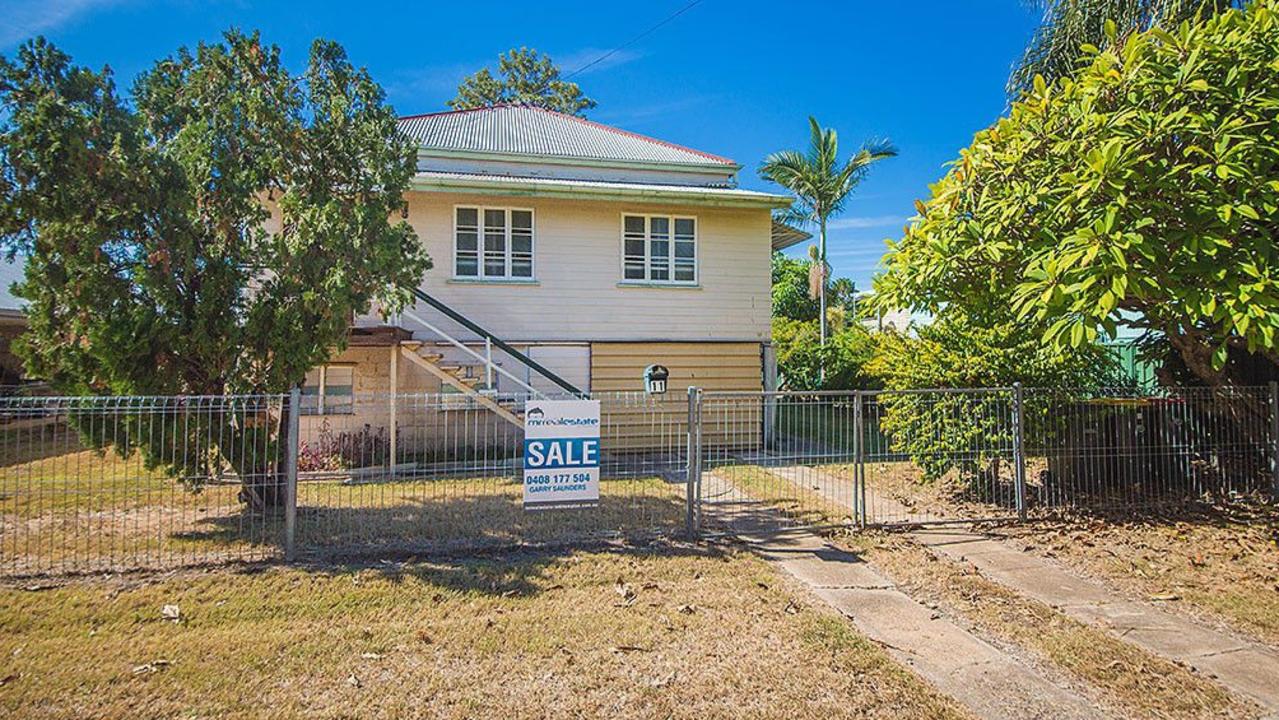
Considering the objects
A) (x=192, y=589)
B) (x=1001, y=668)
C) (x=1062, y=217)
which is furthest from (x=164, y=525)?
(x=1062, y=217)

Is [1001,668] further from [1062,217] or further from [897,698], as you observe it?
[1062,217]

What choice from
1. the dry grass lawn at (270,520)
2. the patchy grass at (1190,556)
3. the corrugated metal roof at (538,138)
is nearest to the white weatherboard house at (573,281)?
the corrugated metal roof at (538,138)

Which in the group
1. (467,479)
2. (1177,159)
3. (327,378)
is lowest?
(467,479)

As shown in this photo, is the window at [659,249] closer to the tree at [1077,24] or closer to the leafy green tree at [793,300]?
the tree at [1077,24]

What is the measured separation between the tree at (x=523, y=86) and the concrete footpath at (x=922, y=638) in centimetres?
3375

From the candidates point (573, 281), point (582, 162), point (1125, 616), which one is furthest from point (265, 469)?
point (582, 162)

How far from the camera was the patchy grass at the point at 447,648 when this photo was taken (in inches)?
138

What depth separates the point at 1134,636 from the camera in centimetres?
445

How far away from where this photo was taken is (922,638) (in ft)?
14.5

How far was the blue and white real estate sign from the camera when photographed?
636 centimetres

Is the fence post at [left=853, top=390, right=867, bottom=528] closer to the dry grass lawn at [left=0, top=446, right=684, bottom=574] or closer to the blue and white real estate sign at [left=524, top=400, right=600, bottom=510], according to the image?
the dry grass lawn at [left=0, top=446, right=684, bottom=574]

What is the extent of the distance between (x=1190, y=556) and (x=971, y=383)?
273 cm

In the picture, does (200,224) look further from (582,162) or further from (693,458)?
(582,162)

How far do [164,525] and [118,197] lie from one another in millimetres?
3551
